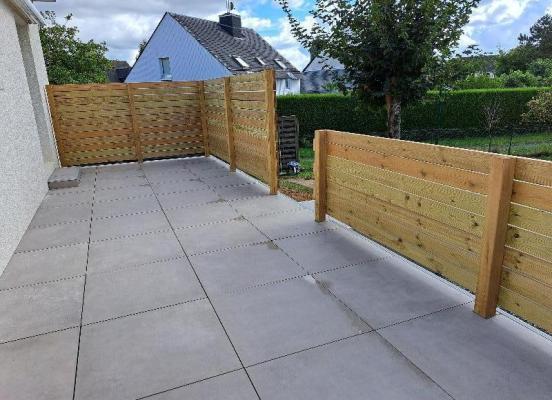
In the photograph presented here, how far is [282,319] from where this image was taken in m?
2.86

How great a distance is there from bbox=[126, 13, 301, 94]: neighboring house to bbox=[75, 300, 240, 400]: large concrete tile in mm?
19270

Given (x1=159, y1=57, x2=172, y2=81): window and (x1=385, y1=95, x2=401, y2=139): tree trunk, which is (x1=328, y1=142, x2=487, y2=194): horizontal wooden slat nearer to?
(x1=385, y1=95, x2=401, y2=139): tree trunk

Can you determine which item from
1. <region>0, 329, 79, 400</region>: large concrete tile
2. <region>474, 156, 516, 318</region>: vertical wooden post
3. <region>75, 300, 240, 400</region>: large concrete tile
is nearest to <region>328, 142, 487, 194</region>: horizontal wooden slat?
<region>474, 156, 516, 318</region>: vertical wooden post

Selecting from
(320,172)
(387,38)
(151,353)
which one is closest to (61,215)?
(320,172)

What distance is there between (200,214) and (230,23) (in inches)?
946

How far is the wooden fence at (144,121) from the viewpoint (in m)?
8.25

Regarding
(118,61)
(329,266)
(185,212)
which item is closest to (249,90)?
(185,212)

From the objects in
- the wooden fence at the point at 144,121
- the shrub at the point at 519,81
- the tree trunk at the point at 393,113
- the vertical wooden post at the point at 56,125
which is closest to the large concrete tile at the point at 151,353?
the wooden fence at the point at 144,121

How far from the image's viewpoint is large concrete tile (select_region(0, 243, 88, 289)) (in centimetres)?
362

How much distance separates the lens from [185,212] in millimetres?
5500

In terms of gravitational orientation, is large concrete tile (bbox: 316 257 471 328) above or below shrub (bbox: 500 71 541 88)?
below

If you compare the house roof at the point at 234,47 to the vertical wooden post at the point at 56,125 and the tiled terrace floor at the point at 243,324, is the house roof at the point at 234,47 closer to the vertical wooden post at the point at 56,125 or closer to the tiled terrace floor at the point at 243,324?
the vertical wooden post at the point at 56,125

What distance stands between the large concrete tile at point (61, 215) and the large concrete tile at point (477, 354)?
4485mm

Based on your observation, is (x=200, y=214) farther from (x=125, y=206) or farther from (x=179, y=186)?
(x=179, y=186)
